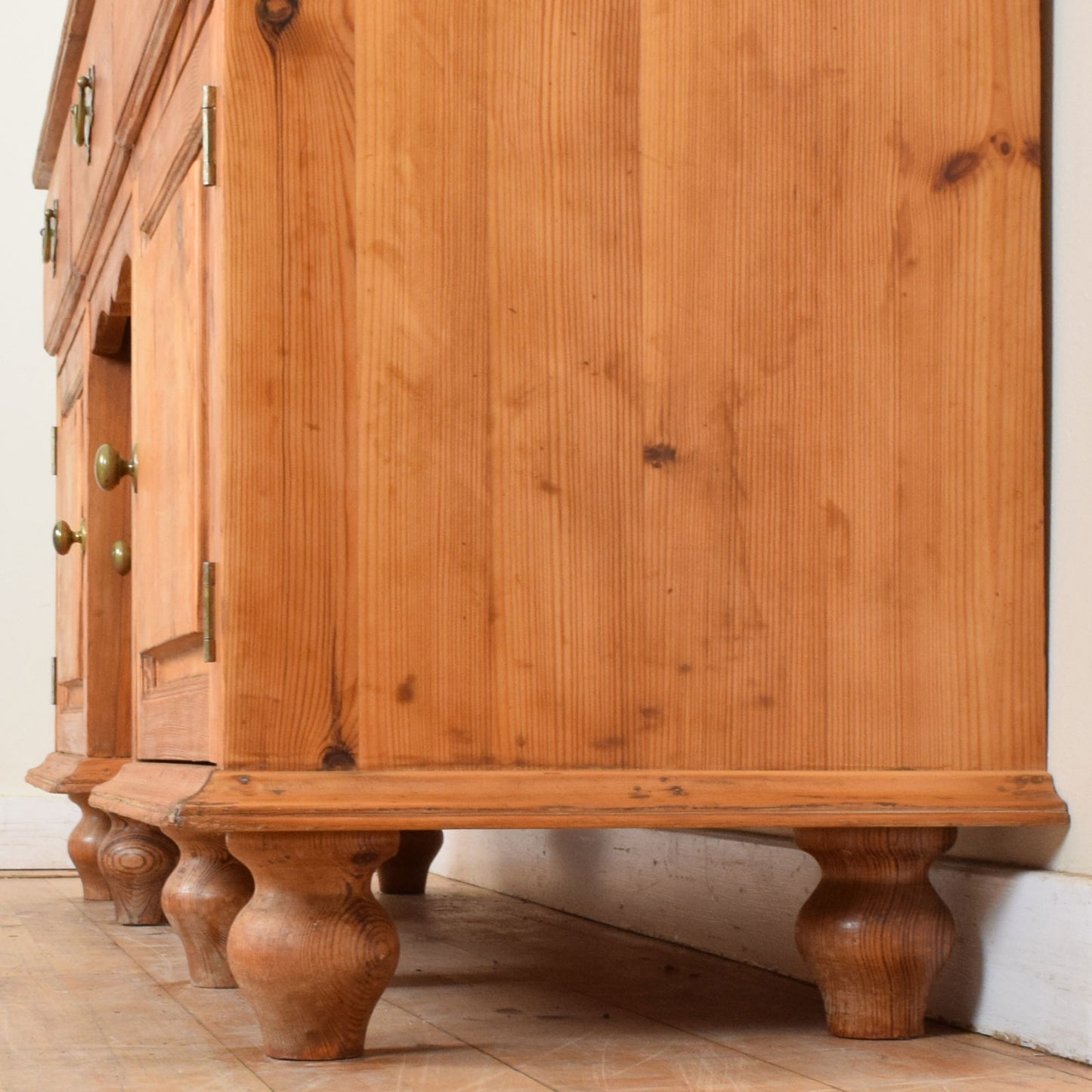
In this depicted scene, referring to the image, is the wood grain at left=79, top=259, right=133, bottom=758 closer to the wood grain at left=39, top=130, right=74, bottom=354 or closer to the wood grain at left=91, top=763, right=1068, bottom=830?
the wood grain at left=39, top=130, right=74, bottom=354

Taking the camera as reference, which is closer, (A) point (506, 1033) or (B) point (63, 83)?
(A) point (506, 1033)

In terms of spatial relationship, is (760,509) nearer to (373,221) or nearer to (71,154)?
(373,221)

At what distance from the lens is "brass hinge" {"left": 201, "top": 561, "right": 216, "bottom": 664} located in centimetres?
92

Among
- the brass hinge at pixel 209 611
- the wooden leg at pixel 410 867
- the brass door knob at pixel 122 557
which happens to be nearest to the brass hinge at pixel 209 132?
the brass hinge at pixel 209 611

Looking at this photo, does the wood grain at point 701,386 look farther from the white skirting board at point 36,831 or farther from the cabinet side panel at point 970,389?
the white skirting board at point 36,831

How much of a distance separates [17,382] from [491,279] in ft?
6.50

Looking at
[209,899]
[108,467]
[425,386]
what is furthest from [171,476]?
[209,899]

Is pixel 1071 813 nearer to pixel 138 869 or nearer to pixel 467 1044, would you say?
pixel 467 1044

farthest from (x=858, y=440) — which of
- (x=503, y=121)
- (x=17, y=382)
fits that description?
(x=17, y=382)

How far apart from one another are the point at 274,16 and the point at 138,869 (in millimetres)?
1099

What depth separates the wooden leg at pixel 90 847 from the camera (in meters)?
1.96

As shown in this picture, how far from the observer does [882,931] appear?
0.99m

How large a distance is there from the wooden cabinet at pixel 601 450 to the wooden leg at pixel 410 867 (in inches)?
37.0

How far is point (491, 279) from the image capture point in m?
0.96
